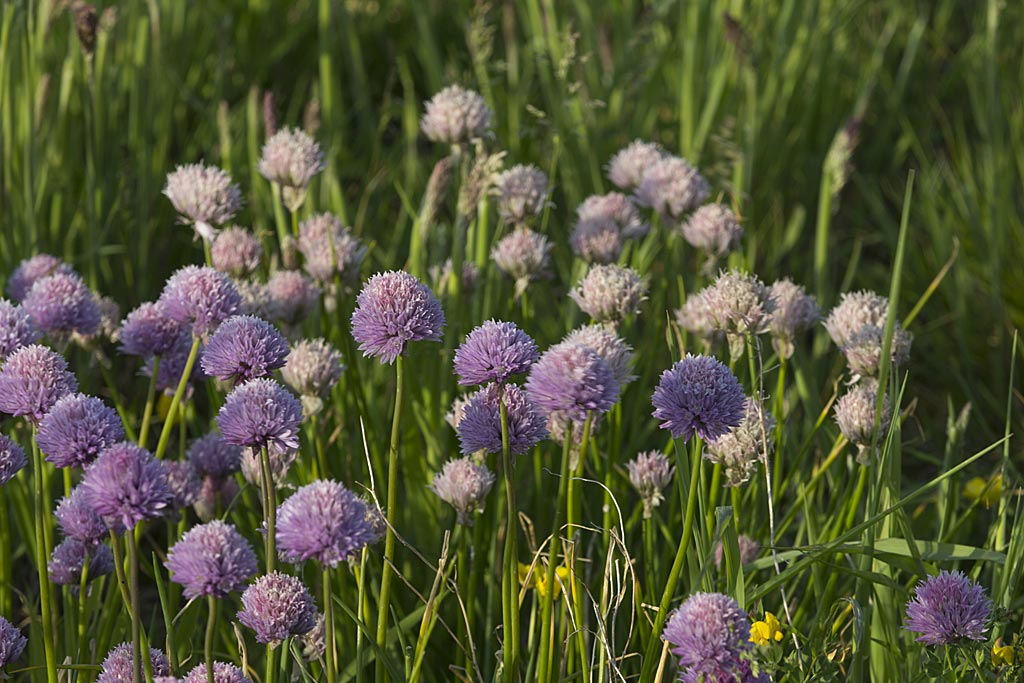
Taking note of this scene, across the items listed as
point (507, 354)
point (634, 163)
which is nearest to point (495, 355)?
point (507, 354)

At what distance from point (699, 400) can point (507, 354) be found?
200 millimetres

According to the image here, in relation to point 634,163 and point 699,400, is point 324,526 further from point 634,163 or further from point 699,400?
point 634,163

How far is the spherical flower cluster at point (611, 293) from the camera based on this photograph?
1657 millimetres

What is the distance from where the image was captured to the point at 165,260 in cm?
279

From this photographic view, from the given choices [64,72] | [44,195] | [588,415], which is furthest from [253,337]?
[64,72]

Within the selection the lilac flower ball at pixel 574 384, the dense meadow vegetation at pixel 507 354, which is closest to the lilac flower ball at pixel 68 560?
the dense meadow vegetation at pixel 507 354

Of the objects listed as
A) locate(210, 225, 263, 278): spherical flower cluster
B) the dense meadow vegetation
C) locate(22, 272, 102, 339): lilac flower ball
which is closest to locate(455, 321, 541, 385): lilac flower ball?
the dense meadow vegetation

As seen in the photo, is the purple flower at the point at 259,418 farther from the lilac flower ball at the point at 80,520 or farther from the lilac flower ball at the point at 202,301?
the lilac flower ball at the point at 202,301

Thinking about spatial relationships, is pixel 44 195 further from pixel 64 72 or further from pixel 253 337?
pixel 253 337

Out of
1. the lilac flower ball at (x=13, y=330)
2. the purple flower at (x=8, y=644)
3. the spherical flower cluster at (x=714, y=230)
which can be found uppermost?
the spherical flower cluster at (x=714, y=230)

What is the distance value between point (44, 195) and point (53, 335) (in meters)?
1.01

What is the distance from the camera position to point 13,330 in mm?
1410

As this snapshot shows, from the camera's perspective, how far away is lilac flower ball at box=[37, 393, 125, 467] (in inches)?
46.9

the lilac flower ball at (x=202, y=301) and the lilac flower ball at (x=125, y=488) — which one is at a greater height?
the lilac flower ball at (x=202, y=301)
